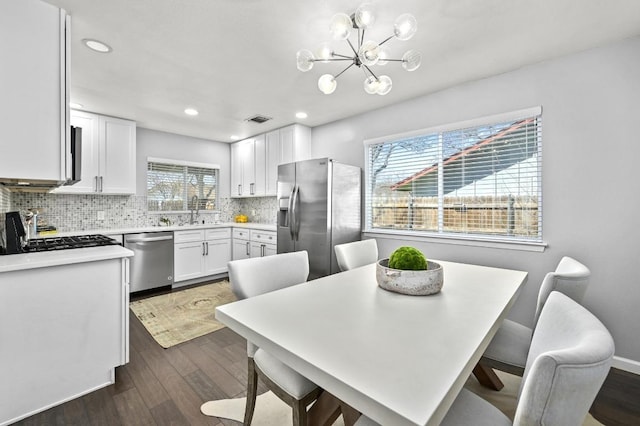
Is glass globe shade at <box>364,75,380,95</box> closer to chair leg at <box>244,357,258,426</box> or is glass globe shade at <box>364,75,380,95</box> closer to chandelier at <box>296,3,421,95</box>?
chandelier at <box>296,3,421,95</box>

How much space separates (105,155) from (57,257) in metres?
2.61

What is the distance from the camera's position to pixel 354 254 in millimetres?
2361

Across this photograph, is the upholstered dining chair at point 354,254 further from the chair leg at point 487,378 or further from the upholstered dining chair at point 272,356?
the chair leg at point 487,378

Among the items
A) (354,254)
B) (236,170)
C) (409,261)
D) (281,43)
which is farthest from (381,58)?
(236,170)

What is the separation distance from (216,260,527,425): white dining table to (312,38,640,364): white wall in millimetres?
1308

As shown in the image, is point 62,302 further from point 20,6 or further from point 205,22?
point 205,22

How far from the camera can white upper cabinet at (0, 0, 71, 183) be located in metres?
1.63

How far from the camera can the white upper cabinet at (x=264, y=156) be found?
433cm

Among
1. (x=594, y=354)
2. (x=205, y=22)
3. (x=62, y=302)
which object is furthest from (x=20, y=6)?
(x=594, y=354)

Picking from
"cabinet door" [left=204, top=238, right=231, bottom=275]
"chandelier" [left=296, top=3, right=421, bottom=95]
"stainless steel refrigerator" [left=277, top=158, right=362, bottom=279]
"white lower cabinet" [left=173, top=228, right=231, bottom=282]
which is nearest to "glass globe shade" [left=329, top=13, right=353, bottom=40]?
"chandelier" [left=296, top=3, right=421, bottom=95]

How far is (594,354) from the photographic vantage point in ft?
1.85

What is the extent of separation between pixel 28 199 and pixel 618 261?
607cm

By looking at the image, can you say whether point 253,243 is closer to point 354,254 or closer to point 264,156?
point 264,156

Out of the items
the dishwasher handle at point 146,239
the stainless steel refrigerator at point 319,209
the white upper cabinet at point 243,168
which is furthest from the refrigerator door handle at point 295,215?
the dishwasher handle at point 146,239
